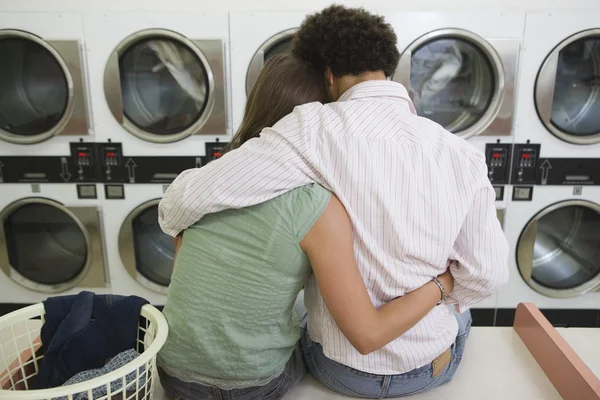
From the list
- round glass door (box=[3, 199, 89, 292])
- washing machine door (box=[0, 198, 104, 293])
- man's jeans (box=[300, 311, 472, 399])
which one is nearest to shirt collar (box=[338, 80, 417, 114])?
man's jeans (box=[300, 311, 472, 399])

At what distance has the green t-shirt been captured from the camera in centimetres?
87

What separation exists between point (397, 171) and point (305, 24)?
18.7 inches

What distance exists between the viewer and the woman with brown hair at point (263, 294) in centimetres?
86

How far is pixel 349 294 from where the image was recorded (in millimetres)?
887

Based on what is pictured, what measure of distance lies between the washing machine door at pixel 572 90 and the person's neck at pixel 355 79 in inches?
60.9

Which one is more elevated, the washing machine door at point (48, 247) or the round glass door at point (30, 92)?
the round glass door at point (30, 92)

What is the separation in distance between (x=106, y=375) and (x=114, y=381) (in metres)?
0.08

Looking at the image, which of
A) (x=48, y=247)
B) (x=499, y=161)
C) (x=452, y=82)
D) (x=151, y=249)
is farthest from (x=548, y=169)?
(x=48, y=247)

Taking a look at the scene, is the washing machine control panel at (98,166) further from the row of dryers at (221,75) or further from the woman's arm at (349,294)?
the woman's arm at (349,294)

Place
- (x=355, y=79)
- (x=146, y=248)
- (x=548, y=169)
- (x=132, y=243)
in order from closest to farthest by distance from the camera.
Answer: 1. (x=355, y=79)
2. (x=548, y=169)
3. (x=132, y=243)
4. (x=146, y=248)

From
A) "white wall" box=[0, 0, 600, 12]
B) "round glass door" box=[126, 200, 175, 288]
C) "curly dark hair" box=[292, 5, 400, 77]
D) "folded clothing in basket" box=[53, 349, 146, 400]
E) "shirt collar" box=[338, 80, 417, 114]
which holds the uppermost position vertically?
"white wall" box=[0, 0, 600, 12]

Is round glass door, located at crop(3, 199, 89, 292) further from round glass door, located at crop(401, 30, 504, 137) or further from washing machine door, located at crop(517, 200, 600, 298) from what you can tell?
washing machine door, located at crop(517, 200, 600, 298)

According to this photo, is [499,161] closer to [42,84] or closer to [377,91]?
[377,91]

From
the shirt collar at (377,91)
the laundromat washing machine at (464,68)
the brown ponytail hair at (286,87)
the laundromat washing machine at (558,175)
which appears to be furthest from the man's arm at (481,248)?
the laundromat washing machine at (558,175)
